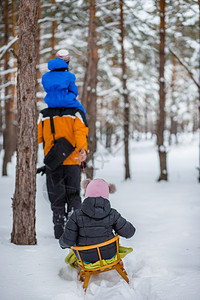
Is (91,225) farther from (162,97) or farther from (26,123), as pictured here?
(162,97)

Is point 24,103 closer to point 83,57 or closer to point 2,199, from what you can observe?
point 2,199

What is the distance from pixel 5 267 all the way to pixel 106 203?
115 cm

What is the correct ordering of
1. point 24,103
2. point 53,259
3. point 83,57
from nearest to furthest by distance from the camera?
point 53,259 → point 24,103 → point 83,57

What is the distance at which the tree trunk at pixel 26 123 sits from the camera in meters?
3.42

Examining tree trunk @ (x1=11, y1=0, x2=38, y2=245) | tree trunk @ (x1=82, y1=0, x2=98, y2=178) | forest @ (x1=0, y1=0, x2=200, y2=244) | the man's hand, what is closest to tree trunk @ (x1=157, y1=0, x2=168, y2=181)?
forest @ (x1=0, y1=0, x2=200, y2=244)

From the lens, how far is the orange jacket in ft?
12.3

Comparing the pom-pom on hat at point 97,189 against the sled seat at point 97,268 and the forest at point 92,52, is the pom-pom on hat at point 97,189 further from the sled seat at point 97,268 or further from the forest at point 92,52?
the forest at point 92,52

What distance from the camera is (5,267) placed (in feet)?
9.33

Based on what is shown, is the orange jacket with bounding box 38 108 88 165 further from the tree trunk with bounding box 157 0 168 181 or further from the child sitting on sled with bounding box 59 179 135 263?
the tree trunk with bounding box 157 0 168 181

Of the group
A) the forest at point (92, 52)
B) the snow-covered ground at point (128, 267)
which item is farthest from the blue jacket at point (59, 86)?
the snow-covered ground at point (128, 267)

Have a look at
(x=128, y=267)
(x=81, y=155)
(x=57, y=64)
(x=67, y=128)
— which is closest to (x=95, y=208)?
(x=128, y=267)

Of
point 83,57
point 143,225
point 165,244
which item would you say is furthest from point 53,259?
point 83,57

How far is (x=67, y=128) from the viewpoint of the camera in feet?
12.6

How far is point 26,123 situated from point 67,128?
0.60m
